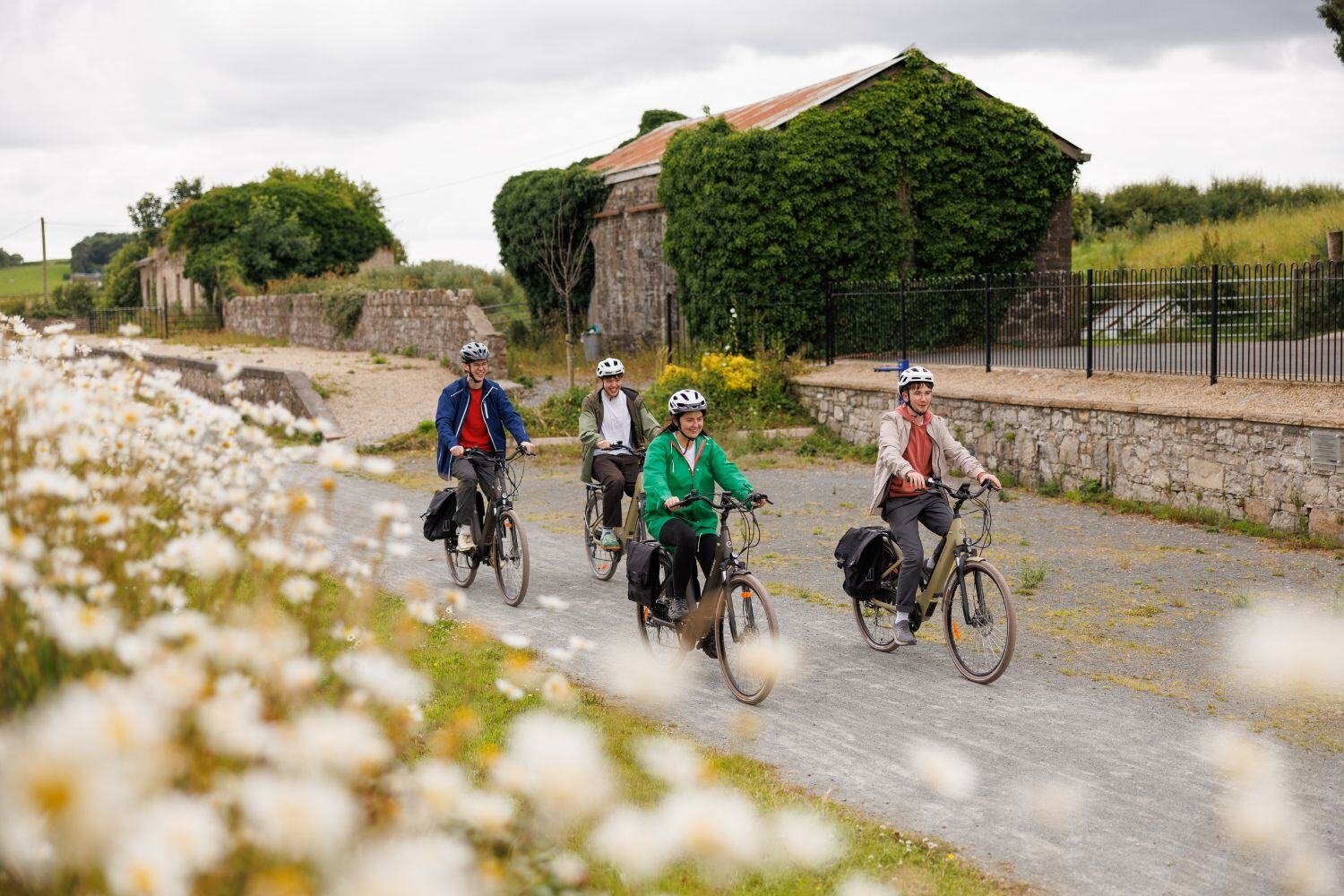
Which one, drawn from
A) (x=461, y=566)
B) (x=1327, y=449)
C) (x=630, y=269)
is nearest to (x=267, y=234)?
(x=630, y=269)

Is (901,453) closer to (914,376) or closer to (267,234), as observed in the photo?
(914,376)

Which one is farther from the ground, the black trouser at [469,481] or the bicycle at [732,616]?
the black trouser at [469,481]

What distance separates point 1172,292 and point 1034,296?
2.31 m

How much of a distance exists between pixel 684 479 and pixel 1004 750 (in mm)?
2429

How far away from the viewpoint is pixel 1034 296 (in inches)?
680

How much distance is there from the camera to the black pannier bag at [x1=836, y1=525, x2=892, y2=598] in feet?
26.6

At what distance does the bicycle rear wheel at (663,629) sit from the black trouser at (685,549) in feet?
0.24

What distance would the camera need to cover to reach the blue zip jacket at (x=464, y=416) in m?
10.0

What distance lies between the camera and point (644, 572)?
25.2 feet

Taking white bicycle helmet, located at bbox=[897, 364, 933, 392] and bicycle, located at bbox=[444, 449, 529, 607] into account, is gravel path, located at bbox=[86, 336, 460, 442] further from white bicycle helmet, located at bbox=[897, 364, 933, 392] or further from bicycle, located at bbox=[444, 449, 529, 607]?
white bicycle helmet, located at bbox=[897, 364, 933, 392]

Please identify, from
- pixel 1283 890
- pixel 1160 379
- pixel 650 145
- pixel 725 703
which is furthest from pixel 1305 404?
pixel 650 145

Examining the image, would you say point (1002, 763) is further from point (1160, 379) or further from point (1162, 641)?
point (1160, 379)

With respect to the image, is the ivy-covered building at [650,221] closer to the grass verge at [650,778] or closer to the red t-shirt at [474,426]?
the red t-shirt at [474,426]

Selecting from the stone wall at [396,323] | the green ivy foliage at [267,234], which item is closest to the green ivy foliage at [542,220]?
the stone wall at [396,323]
